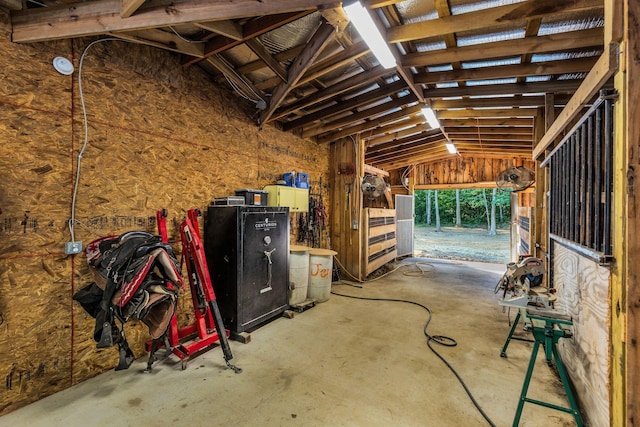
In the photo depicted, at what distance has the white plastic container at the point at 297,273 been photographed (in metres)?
4.15

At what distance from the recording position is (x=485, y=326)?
3.63 m

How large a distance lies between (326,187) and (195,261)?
365 cm

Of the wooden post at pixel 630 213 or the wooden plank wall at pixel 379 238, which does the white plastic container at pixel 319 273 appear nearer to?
the wooden plank wall at pixel 379 238

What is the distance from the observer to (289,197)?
4.58 m

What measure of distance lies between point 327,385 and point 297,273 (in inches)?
77.1

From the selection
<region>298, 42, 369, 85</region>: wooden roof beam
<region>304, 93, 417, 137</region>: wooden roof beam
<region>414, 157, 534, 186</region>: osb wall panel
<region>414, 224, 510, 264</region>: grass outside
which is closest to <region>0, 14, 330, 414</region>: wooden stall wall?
<region>298, 42, 369, 85</region>: wooden roof beam

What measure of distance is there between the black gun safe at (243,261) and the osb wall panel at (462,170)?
7313mm

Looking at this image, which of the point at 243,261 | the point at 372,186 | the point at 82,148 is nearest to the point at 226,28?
the point at 82,148

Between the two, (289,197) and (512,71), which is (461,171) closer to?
(512,71)

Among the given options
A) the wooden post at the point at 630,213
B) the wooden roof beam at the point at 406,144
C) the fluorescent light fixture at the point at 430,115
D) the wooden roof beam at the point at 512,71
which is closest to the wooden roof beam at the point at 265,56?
the wooden roof beam at the point at 512,71

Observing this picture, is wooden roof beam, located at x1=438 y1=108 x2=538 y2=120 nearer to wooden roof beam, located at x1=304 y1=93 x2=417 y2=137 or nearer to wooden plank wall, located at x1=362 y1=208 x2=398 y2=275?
wooden roof beam, located at x1=304 y1=93 x2=417 y2=137

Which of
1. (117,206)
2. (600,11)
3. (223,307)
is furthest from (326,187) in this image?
(600,11)

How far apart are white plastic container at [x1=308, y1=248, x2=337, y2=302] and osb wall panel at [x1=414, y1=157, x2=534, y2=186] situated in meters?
6.42

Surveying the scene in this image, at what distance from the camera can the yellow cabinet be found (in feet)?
14.3
